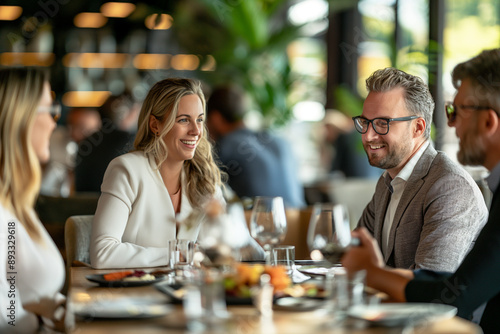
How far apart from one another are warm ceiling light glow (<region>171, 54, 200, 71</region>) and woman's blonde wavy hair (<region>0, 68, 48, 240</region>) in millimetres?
7706

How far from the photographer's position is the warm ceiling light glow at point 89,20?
905 cm

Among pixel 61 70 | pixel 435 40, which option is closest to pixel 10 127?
pixel 435 40

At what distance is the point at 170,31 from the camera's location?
9.36 meters

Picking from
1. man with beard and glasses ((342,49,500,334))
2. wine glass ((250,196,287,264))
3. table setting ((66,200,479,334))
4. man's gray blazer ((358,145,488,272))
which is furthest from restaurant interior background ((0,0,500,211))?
table setting ((66,200,479,334))

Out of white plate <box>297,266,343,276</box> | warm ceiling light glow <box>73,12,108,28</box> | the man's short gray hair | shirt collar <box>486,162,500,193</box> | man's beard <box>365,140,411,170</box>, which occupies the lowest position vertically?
white plate <box>297,266,343,276</box>

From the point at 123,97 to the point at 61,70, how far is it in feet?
11.4

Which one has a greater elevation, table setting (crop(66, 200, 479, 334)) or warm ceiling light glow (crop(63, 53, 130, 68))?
warm ceiling light glow (crop(63, 53, 130, 68))

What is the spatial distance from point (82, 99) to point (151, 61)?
42.3 inches

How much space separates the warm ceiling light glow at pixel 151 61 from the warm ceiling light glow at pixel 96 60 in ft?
0.50

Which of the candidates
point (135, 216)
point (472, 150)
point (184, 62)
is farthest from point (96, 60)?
point (472, 150)

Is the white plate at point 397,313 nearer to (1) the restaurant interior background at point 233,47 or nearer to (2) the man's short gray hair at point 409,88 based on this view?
(2) the man's short gray hair at point 409,88

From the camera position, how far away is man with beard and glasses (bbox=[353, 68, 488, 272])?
7.40ft

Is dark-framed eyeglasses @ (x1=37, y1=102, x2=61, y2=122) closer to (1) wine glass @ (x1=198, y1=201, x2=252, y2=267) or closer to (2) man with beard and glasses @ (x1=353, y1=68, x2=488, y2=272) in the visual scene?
(1) wine glass @ (x1=198, y1=201, x2=252, y2=267)

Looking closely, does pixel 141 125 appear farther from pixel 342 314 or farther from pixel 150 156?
pixel 342 314
